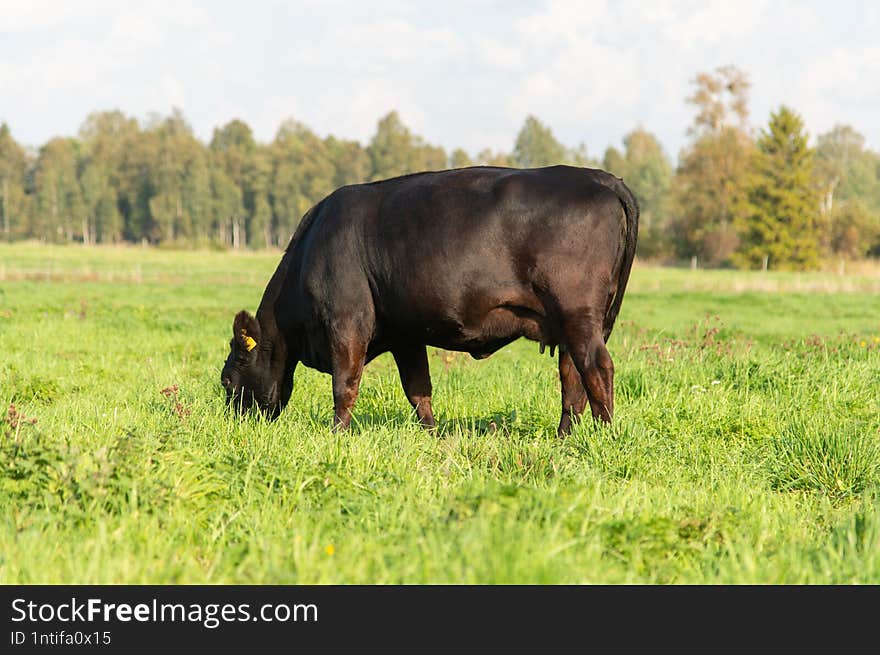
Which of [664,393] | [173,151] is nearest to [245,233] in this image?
[173,151]

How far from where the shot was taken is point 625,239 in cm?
707

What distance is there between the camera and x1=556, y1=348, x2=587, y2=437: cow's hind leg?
7.18m

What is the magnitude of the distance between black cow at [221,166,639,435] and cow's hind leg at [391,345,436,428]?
0.42ft

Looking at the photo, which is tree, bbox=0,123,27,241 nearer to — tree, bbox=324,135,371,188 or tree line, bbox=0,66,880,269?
tree line, bbox=0,66,880,269

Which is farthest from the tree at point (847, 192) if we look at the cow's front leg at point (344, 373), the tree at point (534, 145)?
the cow's front leg at point (344, 373)

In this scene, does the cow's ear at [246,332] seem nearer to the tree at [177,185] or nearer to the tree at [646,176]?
the tree at [646,176]

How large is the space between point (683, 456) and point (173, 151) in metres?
106

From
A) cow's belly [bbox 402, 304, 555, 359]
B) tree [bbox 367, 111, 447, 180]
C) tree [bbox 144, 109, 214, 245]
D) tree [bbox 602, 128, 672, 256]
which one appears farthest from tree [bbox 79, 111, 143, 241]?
cow's belly [bbox 402, 304, 555, 359]

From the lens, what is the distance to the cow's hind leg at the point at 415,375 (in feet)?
25.8

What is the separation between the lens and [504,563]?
354cm

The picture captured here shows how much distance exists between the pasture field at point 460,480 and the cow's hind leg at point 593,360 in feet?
0.57
